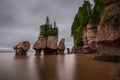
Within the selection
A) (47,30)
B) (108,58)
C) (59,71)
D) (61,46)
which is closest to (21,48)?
(47,30)

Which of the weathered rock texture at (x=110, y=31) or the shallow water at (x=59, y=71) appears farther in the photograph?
the weathered rock texture at (x=110, y=31)

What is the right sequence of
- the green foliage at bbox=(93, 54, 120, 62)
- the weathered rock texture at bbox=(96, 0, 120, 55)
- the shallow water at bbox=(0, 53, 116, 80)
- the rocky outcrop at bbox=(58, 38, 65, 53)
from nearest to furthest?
1. the shallow water at bbox=(0, 53, 116, 80)
2. the weathered rock texture at bbox=(96, 0, 120, 55)
3. the green foliage at bbox=(93, 54, 120, 62)
4. the rocky outcrop at bbox=(58, 38, 65, 53)

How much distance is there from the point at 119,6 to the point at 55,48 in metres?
44.4

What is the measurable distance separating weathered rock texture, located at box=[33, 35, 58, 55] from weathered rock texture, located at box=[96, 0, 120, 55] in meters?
40.2

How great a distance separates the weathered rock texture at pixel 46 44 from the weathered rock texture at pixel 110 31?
132 feet

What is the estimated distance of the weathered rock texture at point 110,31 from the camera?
2386cm

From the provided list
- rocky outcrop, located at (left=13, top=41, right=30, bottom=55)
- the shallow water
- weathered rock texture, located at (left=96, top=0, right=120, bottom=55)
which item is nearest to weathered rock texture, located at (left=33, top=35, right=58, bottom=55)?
rocky outcrop, located at (left=13, top=41, right=30, bottom=55)

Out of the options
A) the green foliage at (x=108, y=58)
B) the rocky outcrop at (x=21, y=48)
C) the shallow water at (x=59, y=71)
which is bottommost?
the shallow water at (x=59, y=71)

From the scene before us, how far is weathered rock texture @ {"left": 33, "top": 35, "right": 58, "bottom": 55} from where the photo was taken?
65.6 m

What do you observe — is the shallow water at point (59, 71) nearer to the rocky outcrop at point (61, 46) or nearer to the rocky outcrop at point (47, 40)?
the rocky outcrop at point (47, 40)

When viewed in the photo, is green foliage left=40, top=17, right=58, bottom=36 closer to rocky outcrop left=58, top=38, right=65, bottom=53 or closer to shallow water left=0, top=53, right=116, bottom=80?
rocky outcrop left=58, top=38, right=65, bottom=53

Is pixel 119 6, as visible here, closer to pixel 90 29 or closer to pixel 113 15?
pixel 113 15

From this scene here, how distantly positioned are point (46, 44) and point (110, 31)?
1693 inches

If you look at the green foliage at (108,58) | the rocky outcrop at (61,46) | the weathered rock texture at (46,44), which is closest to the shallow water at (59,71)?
the green foliage at (108,58)
